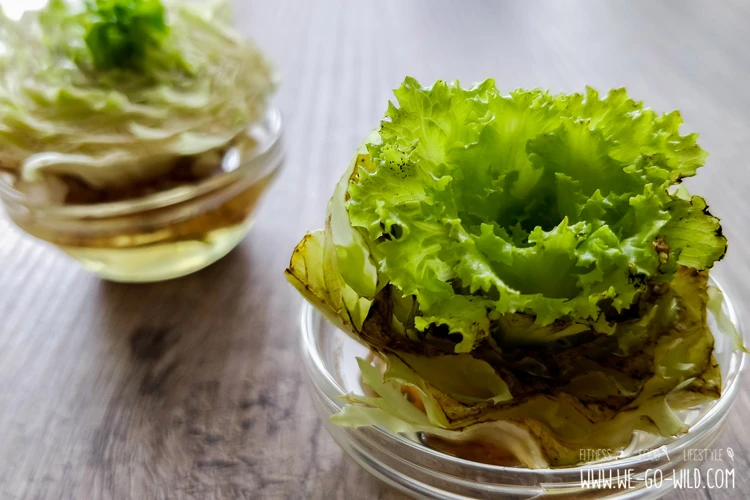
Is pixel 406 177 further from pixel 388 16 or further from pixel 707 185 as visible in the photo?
pixel 388 16

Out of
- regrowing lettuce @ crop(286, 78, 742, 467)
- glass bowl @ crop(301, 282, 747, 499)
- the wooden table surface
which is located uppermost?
regrowing lettuce @ crop(286, 78, 742, 467)

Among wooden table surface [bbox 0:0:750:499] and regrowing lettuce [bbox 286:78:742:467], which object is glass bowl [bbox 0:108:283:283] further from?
regrowing lettuce [bbox 286:78:742:467]

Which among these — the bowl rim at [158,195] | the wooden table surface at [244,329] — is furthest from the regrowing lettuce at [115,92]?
the wooden table surface at [244,329]

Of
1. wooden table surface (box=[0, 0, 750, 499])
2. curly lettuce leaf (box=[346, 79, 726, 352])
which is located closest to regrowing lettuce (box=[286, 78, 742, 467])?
curly lettuce leaf (box=[346, 79, 726, 352])

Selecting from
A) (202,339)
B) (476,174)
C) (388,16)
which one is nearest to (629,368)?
(476,174)

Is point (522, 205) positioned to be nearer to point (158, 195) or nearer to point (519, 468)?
point (519, 468)

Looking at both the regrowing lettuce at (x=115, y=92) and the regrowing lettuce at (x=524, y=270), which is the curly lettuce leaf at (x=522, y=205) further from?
the regrowing lettuce at (x=115, y=92)
